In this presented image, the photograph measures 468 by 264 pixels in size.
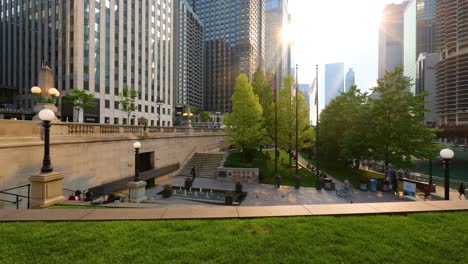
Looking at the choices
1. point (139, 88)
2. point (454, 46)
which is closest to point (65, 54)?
point (139, 88)

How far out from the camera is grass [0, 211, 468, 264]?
170 inches

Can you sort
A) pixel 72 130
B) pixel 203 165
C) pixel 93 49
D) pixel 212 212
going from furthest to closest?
pixel 93 49 → pixel 203 165 → pixel 72 130 → pixel 212 212

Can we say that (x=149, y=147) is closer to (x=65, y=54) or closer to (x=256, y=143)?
(x=256, y=143)

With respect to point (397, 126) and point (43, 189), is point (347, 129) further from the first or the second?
point (43, 189)

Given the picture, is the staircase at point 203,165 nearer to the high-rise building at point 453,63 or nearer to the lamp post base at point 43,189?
the lamp post base at point 43,189

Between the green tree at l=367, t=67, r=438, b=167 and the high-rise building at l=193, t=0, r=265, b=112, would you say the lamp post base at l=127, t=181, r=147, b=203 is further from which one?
the high-rise building at l=193, t=0, r=265, b=112

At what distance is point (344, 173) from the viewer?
2981cm

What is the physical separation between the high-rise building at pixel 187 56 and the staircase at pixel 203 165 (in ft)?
310

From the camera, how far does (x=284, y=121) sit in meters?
30.6

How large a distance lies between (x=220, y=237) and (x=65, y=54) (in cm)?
6452

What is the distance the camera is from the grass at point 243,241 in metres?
4.31

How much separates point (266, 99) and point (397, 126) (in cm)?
1919

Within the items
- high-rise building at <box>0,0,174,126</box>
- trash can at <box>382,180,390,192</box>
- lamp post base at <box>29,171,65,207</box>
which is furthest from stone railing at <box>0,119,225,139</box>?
high-rise building at <box>0,0,174,126</box>

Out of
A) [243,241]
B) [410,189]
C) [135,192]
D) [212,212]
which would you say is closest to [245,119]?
[135,192]
